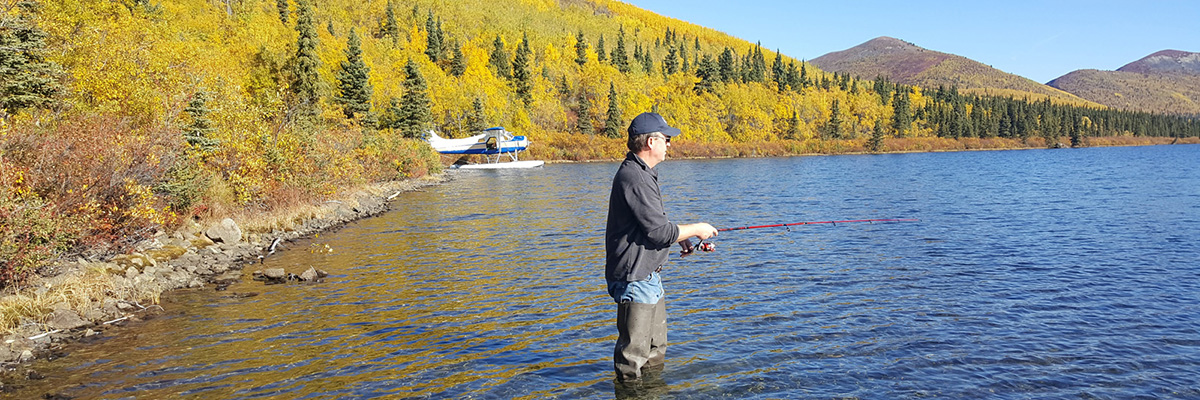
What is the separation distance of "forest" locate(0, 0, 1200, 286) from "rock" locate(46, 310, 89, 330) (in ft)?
3.72

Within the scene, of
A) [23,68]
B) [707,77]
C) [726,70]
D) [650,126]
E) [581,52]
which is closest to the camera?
[650,126]

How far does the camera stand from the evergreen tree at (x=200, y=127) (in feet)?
63.8

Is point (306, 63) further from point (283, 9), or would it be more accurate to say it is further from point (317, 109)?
point (283, 9)

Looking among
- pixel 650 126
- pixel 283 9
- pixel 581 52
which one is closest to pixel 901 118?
pixel 581 52

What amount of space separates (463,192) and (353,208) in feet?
44.2

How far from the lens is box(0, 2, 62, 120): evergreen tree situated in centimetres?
1678

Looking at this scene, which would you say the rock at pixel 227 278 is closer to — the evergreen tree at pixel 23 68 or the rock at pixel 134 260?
the rock at pixel 134 260

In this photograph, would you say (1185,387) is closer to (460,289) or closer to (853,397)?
(853,397)

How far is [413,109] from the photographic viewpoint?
70562 mm

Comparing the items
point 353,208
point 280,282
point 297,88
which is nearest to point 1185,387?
point 280,282

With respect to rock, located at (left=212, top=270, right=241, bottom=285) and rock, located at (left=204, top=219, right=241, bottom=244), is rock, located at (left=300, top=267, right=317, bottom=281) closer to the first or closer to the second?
rock, located at (left=212, top=270, right=241, bottom=285)

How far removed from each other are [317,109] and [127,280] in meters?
38.9

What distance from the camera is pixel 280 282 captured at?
1384cm

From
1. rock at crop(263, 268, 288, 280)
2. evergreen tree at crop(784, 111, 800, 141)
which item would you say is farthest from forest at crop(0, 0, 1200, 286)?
rock at crop(263, 268, 288, 280)
